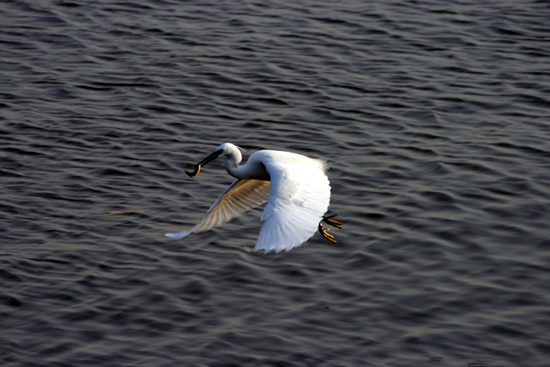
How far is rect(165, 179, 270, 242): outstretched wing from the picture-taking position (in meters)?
5.65

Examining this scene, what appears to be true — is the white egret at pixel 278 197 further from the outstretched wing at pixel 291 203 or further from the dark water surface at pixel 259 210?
the dark water surface at pixel 259 210

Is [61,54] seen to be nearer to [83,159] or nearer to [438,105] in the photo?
[83,159]

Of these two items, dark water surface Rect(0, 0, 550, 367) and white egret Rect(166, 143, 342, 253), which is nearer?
white egret Rect(166, 143, 342, 253)

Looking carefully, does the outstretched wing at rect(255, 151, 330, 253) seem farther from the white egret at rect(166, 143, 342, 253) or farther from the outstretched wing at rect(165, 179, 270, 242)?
the outstretched wing at rect(165, 179, 270, 242)

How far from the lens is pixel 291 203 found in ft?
15.6

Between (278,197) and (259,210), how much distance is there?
2182mm

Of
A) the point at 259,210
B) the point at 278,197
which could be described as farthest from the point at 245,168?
the point at 259,210

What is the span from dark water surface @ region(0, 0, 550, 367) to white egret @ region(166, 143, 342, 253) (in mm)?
515

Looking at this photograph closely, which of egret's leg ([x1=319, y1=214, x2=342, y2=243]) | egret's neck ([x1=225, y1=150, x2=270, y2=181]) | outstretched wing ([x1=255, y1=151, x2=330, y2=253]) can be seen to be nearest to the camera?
outstretched wing ([x1=255, y1=151, x2=330, y2=253])

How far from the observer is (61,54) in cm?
1107

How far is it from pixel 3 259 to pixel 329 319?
9.42 feet

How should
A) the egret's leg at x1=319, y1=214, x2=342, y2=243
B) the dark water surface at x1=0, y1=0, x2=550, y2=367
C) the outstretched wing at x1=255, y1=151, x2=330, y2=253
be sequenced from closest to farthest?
the outstretched wing at x1=255, y1=151, x2=330, y2=253
the dark water surface at x1=0, y1=0, x2=550, y2=367
the egret's leg at x1=319, y1=214, x2=342, y2=243

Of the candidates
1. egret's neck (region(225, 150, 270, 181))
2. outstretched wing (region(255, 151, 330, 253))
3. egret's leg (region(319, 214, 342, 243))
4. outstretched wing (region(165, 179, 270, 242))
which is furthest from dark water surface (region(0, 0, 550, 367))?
outstretched wing (region(255, 151, 330, 253))

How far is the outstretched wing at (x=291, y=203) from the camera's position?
4344 millimetres
